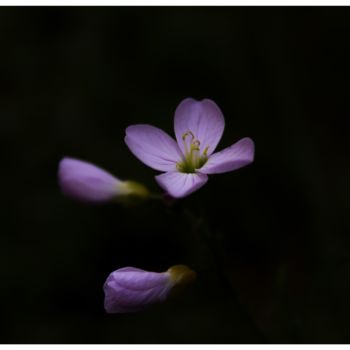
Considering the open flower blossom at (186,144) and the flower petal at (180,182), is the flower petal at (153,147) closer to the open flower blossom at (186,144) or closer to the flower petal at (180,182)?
the open flower blossom at (186,144)

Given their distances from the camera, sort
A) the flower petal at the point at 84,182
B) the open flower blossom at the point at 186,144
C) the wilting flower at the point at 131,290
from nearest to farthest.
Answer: the wilting flower at the point at 131,290 → the open flower blossom at the point at 186,144 → the flower petal at the point at 84,182

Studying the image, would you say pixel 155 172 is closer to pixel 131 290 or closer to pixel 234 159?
pixel 234 159

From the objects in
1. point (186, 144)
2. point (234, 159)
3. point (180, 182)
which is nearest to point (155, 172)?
point (186, 144)

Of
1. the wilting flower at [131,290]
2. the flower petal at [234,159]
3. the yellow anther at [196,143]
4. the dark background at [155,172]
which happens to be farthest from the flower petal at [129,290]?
the dark background at [155,172]

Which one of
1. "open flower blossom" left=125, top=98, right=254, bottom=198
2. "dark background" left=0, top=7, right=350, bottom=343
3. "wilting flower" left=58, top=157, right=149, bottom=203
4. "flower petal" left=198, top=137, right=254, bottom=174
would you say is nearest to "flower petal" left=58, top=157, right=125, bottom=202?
"wilting flower" left=58, top=157, right=149, bottom=203

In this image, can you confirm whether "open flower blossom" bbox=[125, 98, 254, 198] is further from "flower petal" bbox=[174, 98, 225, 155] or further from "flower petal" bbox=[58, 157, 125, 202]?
"flower petal" bbox=[58, 157, 125, 202]
